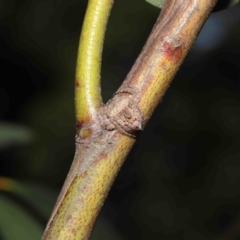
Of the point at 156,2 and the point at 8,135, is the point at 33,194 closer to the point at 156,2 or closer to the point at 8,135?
the point at 8,135

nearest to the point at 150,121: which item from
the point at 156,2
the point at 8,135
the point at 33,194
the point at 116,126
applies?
the point at 8,135

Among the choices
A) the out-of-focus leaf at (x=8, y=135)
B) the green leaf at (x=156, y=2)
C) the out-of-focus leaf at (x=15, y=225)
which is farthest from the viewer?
the out-of-focus leaf at (x=8, y=135)

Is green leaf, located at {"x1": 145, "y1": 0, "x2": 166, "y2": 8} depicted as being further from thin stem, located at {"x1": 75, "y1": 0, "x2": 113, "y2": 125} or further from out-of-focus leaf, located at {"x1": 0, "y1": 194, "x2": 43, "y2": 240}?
out-of-focus leaf, located at {"x1": 0, "y1": 194, "x2": 43, "y2": 240}

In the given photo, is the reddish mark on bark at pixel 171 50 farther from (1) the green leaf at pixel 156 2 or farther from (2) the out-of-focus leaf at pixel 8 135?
(2) the out-of-focus leaf at pixel 8 135

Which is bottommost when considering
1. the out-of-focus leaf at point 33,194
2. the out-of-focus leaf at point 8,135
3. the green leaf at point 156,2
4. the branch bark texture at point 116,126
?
the branch bark texture at point 116,126

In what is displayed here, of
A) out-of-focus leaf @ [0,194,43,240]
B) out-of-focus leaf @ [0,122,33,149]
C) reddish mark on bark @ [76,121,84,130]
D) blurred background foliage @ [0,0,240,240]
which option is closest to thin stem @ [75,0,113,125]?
reddish mark on bark @ [76,121,84,130]

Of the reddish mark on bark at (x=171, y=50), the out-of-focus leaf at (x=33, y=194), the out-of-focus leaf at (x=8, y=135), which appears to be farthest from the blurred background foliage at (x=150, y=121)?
the reddish mark on bark at (x=171, y=50)

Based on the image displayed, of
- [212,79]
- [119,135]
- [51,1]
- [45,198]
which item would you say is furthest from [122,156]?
[212,79]

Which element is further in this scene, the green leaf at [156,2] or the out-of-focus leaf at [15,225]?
the out-of-focus leaf at [15,225]
